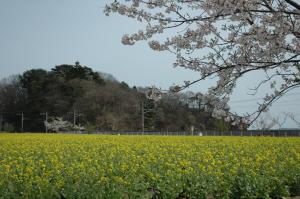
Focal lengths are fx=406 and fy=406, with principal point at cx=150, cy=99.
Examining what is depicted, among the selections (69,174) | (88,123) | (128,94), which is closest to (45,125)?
(88,123)

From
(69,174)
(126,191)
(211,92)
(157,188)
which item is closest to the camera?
(211,92)

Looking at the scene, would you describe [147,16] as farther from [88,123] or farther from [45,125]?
[45,125]

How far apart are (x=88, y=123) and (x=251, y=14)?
61.1 meters

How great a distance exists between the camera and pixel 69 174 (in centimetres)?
886

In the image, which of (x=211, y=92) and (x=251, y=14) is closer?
(x=251, y=14)

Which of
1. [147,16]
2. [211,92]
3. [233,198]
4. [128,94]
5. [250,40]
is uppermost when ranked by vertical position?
[128,94]

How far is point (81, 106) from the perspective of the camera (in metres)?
64.4

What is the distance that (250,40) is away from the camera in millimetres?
3441

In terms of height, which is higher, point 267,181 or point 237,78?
point 237,78

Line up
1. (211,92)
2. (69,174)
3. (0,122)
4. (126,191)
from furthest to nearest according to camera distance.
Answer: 1. (0,122)
2. (69,174)
3. (126,191)
4. (211,92)

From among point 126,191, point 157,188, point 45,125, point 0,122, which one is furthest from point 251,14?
point 0,122

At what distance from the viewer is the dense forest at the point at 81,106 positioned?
63375 millimetres

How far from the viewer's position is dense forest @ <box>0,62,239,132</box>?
6338 centimetres

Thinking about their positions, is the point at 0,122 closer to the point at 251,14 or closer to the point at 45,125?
the point at 45,125
